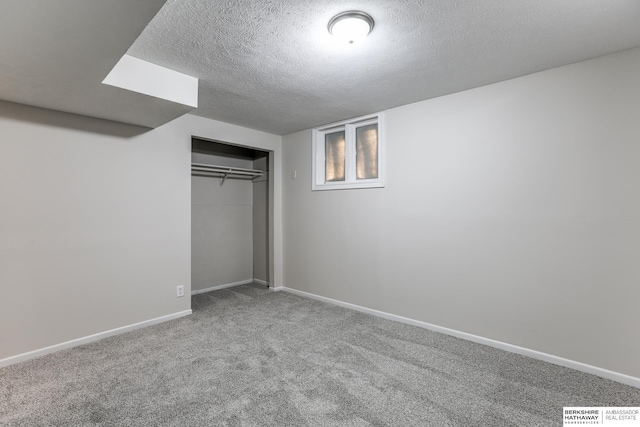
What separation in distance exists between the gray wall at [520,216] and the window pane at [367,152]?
267 millimetres

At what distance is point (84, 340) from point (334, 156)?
337 cm

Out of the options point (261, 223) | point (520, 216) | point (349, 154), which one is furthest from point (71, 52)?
point (261, 223)

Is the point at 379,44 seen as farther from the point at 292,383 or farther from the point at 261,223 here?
the point at 261,223

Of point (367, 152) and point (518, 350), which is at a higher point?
point (367, 152)

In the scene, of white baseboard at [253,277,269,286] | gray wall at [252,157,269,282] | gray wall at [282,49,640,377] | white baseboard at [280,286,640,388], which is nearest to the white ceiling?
gray wall at [282,49,640,377]

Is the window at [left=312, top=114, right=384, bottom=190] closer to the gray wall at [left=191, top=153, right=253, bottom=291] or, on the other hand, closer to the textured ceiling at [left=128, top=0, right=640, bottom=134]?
the textured ceiling at [left=128, top=0, right=640, bottom=134]

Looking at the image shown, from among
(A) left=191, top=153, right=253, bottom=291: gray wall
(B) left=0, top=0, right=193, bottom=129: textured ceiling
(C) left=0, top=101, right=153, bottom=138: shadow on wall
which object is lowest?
(A) left=191, top=153, right=253, bottom=291: gray wall

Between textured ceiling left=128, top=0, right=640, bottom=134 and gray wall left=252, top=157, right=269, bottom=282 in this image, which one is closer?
textured ceiling left=128, top=0, right=640, bottom=134

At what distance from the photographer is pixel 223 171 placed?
4.42 m

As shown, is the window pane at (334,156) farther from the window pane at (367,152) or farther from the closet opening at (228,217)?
the closet opening at (228,217)

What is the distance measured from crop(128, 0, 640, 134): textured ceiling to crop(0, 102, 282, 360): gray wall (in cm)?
108

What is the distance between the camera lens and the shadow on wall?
7.89 feet

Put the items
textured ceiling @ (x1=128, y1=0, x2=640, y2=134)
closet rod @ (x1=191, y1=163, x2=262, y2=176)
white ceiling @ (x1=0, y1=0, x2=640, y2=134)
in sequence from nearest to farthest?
white ceiling @ (x1=0, y1=0, x2=640, y2=134), textured ceiling @ (x1=128, y1=0, x2=640, y2=134), closet rod @ (x1=191, y1=163, x2=262, y2=176)

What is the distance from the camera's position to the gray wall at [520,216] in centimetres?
214
